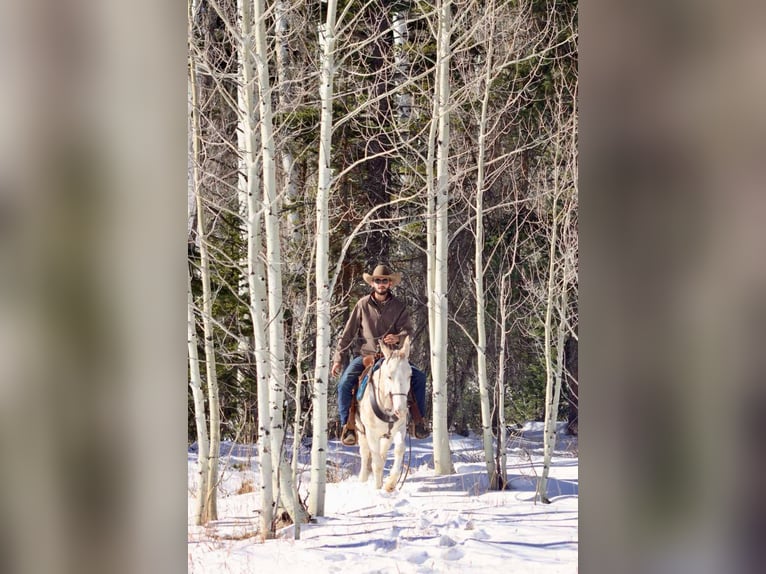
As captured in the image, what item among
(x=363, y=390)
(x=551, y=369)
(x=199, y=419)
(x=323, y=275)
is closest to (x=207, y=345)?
(x=199, y=419)

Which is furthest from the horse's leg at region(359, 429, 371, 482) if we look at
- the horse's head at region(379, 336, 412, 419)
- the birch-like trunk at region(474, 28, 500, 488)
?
the birch-like trunk at region(474, 28, 500, 488)

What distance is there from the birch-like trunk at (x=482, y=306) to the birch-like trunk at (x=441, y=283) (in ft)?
0.46

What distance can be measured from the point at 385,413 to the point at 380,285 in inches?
22.1

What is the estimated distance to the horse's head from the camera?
330cm

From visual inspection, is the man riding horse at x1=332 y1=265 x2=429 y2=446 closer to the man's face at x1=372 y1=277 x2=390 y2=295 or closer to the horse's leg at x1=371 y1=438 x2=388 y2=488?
the man's face at x1=372 y1=277 x2=390 y2=295

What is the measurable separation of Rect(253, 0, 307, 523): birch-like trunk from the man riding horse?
260 mm

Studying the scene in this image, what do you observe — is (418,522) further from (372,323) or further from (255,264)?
(255,264)

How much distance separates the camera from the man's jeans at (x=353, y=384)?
3307 millimetres
